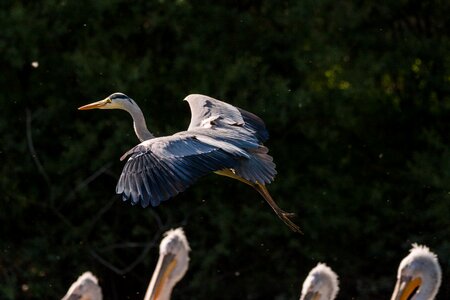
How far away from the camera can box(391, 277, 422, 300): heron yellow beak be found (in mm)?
5905

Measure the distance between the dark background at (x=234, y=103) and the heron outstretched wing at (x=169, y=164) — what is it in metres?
2.72

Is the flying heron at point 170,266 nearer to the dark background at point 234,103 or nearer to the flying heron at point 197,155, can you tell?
the flying heron at point 197,155

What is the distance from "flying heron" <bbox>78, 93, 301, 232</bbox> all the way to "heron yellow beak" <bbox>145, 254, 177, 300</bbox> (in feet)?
1.68

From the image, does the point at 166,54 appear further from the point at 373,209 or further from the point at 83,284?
the point at 83,284

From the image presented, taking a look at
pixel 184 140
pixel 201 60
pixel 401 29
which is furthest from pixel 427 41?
pixel 184 140

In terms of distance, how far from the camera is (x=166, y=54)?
30.3ft

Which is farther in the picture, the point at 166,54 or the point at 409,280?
the point at 166,54

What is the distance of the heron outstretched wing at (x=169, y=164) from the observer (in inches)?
219

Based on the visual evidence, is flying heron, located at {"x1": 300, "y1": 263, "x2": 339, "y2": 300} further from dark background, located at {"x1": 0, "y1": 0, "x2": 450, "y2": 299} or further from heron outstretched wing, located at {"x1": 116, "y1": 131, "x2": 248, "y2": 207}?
dark background, located at {"x1": 0, "y1": 0, "x2": 450, "y2": 299}

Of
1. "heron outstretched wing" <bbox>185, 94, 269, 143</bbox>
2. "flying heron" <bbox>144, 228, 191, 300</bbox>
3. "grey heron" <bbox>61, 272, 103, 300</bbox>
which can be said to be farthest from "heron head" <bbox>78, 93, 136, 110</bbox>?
"grey heron" <bbox>61, 272, 103, 300</bbox>

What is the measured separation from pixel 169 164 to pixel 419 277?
1.19m

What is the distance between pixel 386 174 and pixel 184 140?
3.42 m

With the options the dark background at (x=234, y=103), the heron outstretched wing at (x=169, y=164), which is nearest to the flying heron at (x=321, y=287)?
the heron outstretched wing at (x=169, y=164)

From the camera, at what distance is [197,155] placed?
5.98 metres
